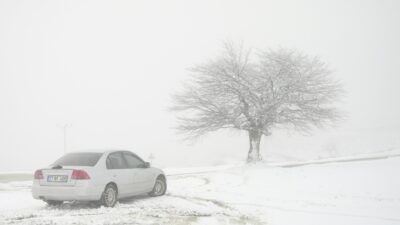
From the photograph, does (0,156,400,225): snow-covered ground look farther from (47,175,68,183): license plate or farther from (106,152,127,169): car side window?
(106,152,127,169): car side window

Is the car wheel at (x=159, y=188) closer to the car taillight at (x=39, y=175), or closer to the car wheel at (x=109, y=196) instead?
the car wheel at (x=109, y=196)

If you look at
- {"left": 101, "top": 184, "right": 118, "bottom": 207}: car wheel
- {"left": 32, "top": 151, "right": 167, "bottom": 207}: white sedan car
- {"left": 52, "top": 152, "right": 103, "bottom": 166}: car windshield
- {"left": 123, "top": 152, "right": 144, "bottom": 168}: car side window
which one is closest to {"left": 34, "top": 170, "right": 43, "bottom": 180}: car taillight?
{"left": 32, "top": 151, "right": 167, "bottom": 207}: white sedan car

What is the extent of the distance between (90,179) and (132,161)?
2.42 metres

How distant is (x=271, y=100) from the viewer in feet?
97.3

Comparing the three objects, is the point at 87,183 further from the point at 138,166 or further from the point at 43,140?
the point at 43,140

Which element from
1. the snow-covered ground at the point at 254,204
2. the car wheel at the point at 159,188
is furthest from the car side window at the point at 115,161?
the car wheel at the point at 159,188

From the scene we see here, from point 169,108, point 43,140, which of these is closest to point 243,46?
point 169,108

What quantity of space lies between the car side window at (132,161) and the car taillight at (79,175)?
2119 millimetres

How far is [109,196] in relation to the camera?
12.9 m

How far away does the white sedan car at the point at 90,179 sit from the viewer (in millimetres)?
12281

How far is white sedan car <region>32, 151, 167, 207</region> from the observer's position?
1228 centimetres

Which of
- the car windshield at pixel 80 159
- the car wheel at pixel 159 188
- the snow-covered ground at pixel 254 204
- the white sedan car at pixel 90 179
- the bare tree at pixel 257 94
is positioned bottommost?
the snow-covered ground at pixel 254 204

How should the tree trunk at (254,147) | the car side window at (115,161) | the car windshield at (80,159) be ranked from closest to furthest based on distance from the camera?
1. the car windshield at (80,159)
2. the car side window at (115,161)
3. the tree trunk at (254,147)

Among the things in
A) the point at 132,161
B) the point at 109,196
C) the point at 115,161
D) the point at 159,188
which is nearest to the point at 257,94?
the point at 159,188
